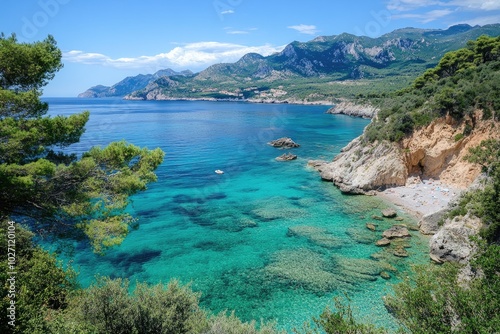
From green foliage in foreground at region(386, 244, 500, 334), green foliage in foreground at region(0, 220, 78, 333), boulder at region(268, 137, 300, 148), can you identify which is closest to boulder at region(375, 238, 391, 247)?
green foliage in foreground at region(386, 244, 500, 334)

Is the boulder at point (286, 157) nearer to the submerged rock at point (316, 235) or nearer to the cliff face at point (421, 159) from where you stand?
the cliff face at point (421, 159)

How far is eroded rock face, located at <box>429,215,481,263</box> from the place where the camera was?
21297mm

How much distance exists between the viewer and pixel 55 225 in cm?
1355

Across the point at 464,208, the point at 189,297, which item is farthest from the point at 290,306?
the point at 464,208

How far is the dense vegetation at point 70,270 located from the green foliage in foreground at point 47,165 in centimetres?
4

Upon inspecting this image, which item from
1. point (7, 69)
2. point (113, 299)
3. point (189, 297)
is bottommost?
point (189, 297)

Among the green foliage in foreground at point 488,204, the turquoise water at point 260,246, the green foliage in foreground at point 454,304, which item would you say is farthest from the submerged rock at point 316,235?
the green foliage in foreground at point 454,304

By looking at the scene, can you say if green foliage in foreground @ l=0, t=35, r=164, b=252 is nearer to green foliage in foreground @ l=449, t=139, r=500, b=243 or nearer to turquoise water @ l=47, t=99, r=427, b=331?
turquoise water @ l=47, t=99, r=427, b=331

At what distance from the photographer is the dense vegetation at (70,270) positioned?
11.0 meters

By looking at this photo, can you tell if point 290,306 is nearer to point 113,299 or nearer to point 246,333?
point 246,333

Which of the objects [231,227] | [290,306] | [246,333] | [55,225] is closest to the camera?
[246,333]

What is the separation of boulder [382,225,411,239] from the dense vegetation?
12294 mm

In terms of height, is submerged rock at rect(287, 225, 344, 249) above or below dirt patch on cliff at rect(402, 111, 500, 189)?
below

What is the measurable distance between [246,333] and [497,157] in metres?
26.6
